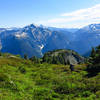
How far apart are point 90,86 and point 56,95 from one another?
520cm

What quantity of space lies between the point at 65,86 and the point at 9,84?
817 cm

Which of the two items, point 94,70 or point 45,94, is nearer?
point 45,94

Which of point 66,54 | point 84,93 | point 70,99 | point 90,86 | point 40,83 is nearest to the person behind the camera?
point 70,99

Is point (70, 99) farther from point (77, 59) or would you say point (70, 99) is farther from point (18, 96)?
point (77, 59)

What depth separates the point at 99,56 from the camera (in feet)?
140

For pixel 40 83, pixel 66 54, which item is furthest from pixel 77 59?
pixel 40 83

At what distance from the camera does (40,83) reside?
89.2 ft

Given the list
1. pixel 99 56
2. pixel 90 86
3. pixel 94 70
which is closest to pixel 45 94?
pixel 90 86

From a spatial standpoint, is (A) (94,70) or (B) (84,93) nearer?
(B) (84,93)

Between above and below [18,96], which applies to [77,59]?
below

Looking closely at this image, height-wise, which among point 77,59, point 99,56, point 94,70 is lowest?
point 77,59

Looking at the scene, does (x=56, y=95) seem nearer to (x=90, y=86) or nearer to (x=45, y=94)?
(x=45, y=94)

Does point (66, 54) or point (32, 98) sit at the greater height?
point (32, 98)

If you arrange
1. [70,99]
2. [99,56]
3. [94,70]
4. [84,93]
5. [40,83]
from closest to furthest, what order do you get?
[70,99], [84,93], [40,83], [94,70], [99,56]
